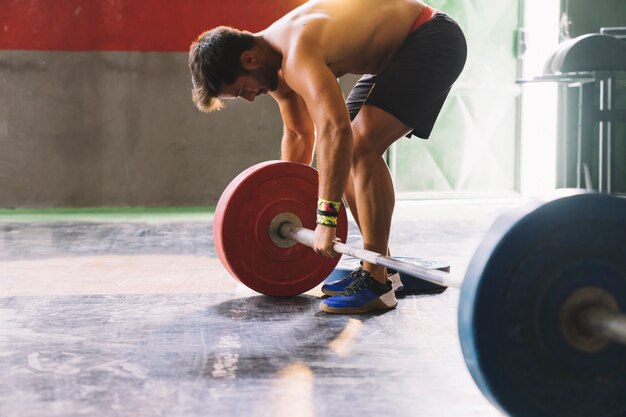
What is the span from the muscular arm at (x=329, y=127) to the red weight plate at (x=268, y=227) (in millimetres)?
481

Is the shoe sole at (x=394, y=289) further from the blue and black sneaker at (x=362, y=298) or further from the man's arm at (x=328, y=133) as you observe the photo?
the man's arm at (x=328, y=133)

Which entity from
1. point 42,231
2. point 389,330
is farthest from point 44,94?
point 389,330

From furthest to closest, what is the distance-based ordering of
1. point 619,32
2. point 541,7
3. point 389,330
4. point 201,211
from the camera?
1. point 541,7
2. point 201,211
3. point 619,32
4. point 389,330

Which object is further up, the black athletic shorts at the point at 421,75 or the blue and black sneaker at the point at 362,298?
the black athletic shorts at the point at 421,75

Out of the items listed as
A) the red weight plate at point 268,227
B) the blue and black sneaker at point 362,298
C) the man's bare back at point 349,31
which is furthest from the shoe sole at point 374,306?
the man's bare back at point 349,31

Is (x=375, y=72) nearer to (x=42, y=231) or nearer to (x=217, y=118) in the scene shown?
(x=42, y=231)

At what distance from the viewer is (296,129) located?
262cm

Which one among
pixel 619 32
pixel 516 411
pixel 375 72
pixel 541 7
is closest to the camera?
pixel 516 411

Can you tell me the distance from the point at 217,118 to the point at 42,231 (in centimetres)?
179

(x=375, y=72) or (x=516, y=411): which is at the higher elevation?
(x=375, y=72)

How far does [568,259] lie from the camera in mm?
1191

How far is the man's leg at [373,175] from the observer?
7.54 ft

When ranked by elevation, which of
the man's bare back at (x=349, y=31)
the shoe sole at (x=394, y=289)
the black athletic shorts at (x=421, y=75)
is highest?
the man's bare back at (x=349, y=31)

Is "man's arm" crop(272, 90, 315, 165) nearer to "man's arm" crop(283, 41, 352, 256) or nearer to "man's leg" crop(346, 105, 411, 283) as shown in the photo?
"man's leg" crop(346, 105, 411, 283)
